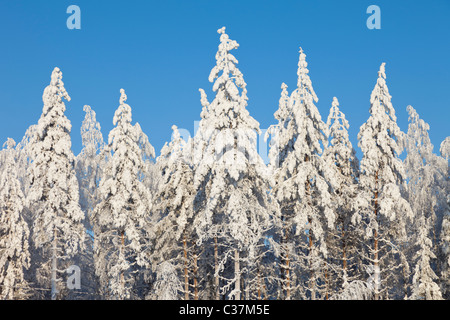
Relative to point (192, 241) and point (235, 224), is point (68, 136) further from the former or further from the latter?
point (235, 224)

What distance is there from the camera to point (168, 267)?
92.9 feet

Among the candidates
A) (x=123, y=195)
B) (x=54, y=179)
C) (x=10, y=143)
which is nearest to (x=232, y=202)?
(x=123, y=195)

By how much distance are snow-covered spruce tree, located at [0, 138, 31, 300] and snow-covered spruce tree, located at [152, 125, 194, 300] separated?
9.90 metres

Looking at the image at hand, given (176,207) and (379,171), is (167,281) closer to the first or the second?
(176,207)

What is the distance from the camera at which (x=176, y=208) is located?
1174 inches

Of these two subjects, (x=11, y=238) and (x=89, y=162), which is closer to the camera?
(x=11, y=238)

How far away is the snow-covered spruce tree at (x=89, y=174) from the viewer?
41197 mm

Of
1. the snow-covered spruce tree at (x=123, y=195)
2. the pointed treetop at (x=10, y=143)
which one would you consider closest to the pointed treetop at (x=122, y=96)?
the snow-covered spruce tree at (x=123, y=195)

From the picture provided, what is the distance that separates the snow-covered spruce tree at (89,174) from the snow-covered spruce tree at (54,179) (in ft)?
32.5

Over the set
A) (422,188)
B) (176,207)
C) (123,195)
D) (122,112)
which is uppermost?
(122,112)

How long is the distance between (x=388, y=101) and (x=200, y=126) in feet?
38.4

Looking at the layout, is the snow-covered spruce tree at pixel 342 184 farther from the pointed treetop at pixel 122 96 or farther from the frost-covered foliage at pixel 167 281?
the pointed treetop at pixel 122 96

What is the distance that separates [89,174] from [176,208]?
17.5 m
